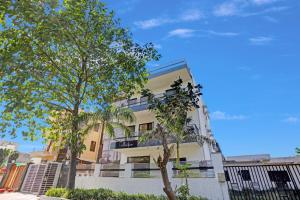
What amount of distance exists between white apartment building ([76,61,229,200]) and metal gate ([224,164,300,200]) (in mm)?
1598

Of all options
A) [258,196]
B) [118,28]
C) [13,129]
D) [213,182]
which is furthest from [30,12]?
[258,196]

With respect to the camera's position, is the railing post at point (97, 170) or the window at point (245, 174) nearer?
the window at point (245, 174)

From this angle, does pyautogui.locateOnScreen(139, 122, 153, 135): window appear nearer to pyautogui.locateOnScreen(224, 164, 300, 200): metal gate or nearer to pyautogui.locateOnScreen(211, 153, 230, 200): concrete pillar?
pyautogui.locateOnScreen(224, 164, 300, 200): metal gate

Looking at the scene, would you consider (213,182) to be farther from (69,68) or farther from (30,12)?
(30,12)

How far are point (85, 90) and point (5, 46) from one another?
5.12m

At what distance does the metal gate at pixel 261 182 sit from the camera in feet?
32.7

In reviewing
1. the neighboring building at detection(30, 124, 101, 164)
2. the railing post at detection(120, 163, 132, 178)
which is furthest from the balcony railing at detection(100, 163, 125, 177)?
the neighboring building at detection(30, 124, 101, 164)

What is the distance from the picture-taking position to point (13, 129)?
449 inches

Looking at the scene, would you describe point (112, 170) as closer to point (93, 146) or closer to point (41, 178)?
point (41, 178)

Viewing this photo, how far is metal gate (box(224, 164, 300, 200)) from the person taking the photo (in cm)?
997

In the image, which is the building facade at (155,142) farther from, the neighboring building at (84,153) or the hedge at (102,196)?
the hedge at (102,196)

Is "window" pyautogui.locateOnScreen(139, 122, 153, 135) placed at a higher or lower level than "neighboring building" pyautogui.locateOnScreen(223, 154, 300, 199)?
higher

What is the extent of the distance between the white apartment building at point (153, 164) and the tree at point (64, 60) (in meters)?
3.58

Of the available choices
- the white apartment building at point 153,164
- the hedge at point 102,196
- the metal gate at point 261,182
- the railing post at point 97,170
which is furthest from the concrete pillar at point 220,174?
the railing post at point 97,170
